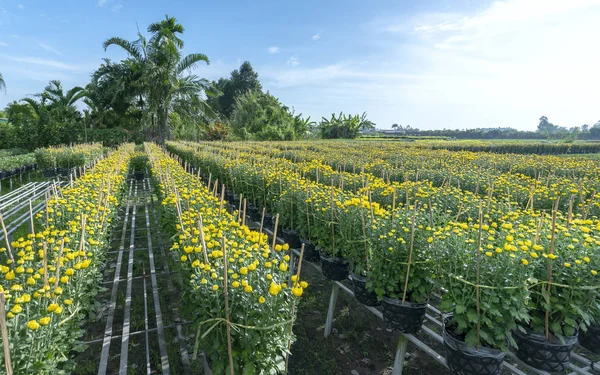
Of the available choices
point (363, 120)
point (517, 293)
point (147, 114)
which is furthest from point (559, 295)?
point (363, 120)

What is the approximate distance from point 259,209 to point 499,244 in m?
4.87

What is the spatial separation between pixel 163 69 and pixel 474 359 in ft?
82.7

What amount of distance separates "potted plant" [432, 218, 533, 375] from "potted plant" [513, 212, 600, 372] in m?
0.17

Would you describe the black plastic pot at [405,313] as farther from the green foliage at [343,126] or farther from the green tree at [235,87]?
the green tree at [235,87]

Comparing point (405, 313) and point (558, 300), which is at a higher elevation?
point (558, 300)

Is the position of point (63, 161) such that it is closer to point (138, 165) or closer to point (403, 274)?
point (138, 165)

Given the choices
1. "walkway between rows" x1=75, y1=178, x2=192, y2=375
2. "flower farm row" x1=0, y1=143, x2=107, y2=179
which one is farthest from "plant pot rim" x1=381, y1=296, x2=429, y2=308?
"flower farm row" x1=0, y1=143, x2=107, y2=179

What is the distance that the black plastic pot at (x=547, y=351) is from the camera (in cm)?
266

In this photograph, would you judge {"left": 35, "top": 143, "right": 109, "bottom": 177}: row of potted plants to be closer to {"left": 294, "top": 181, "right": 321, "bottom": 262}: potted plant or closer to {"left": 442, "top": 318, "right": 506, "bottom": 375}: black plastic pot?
{"left": 294, "top": 181, "right": 321, "bottom": 262}: potted plant

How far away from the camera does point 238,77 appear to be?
58.7 metres

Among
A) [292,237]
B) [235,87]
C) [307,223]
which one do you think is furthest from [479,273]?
[235,87]

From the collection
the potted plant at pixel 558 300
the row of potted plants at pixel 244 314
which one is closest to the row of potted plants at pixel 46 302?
the row of potted plants at pixel 244 314

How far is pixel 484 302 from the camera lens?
7.98ft

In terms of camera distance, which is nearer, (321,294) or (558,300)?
(558,300)
